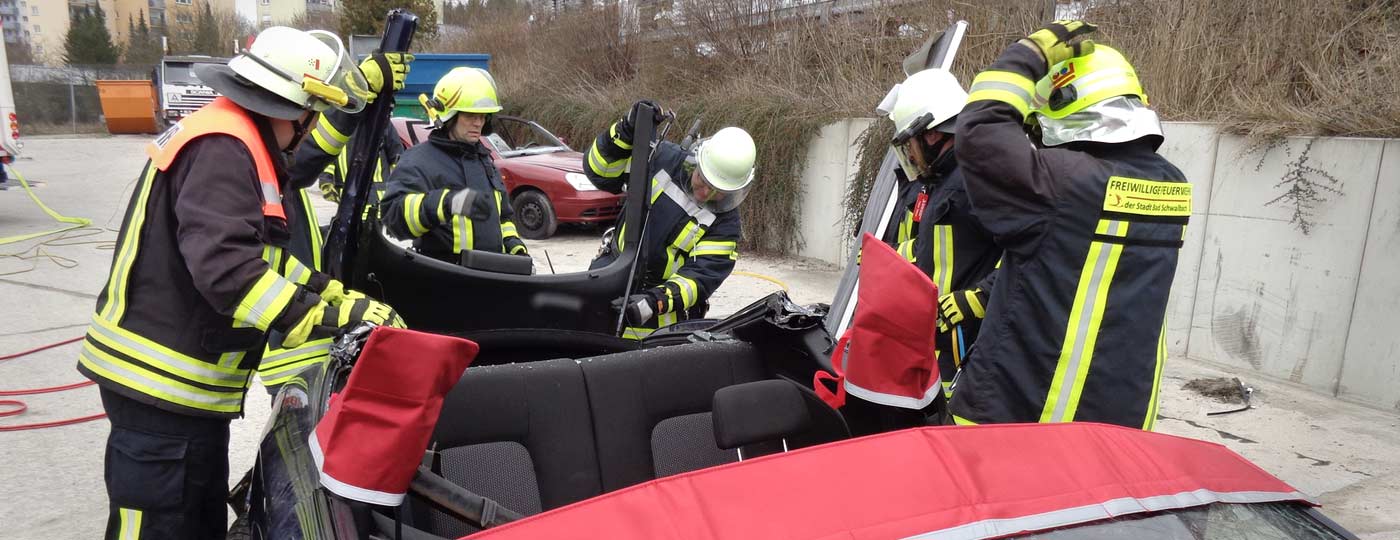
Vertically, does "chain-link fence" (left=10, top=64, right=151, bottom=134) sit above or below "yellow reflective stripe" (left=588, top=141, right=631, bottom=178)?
below

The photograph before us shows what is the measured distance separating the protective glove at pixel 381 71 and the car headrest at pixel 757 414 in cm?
201

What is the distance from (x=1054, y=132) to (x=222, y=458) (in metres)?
2.51

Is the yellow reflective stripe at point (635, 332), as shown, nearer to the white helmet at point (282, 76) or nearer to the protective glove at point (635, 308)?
the protective glove at point (635, 308)

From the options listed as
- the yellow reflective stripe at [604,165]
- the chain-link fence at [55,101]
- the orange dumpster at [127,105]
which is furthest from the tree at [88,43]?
the yellow reflective stripe at [604,165]

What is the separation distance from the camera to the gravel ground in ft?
12.2

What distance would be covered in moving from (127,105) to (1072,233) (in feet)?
108

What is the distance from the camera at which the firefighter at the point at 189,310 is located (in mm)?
2264

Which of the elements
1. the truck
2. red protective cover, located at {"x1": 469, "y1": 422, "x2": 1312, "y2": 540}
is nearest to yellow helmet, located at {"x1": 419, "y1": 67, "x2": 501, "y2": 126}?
red protective cover, located at {"x1": 469, "y1": 422, "x2": 1312, "y2": 540}

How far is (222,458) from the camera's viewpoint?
2.57 metres

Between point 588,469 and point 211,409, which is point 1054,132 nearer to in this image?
point 588,469

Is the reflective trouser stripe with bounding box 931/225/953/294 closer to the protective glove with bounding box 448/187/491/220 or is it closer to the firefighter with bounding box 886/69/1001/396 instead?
the firefighter with bounding box 886/69/1001/396

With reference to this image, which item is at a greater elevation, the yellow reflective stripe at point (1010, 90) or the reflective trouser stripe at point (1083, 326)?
the yellow reflective stripe at point (1010, 90)

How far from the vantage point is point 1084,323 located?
2166mm

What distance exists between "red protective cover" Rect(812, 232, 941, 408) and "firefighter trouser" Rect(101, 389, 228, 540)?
1799mm
